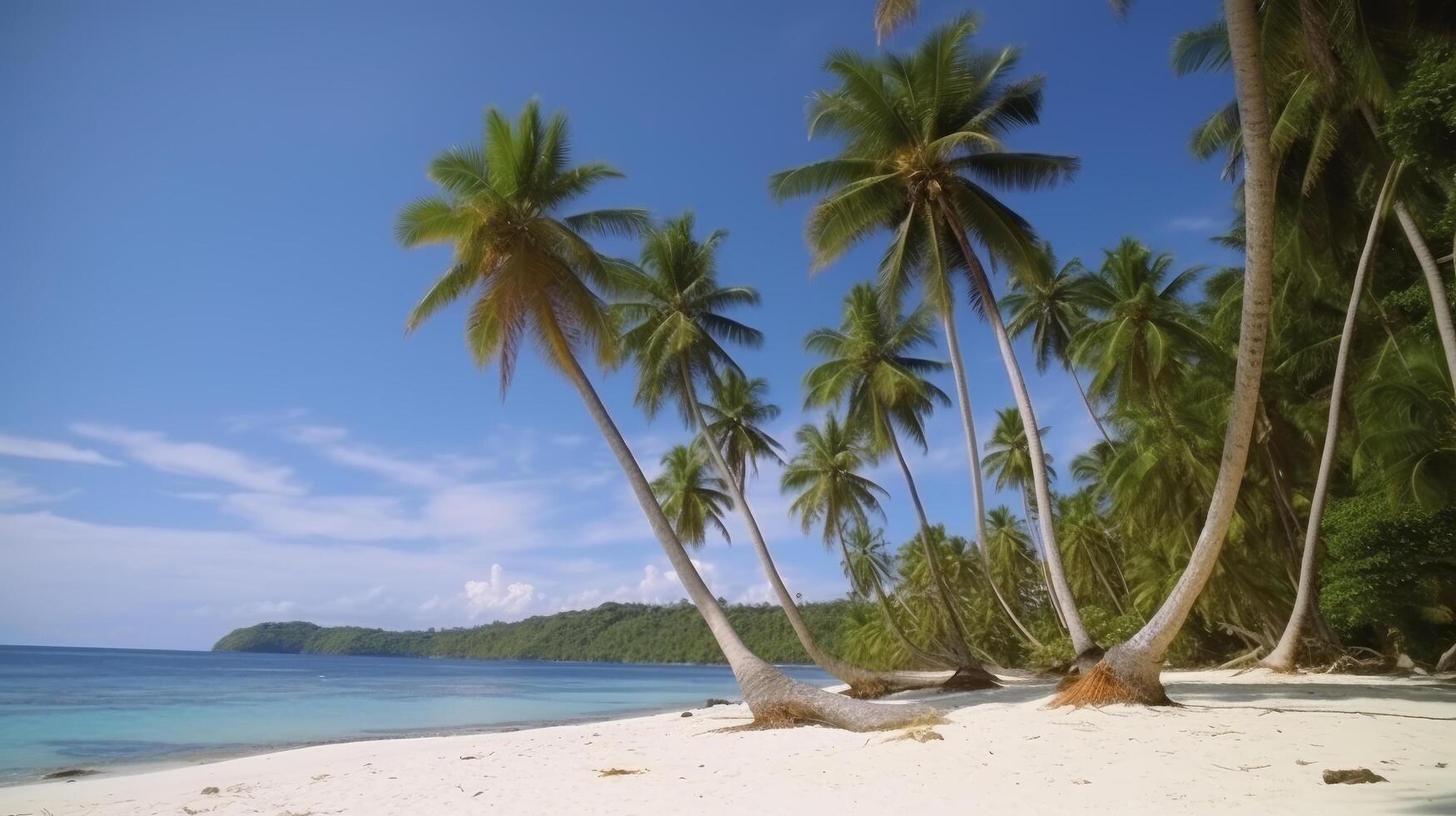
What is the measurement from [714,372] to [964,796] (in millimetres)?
13729

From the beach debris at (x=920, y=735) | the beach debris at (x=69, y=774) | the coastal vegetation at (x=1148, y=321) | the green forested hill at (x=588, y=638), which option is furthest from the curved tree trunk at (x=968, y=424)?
the green forested hill at (x=588, y=638)

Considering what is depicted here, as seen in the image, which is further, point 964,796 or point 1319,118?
point 1319,118

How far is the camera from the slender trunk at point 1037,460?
1180cm

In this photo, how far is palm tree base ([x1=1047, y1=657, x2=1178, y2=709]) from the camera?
30.0ft

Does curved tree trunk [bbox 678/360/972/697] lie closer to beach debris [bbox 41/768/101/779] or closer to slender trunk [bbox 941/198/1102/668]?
slender trunk [bbox 941/198/1102/668]

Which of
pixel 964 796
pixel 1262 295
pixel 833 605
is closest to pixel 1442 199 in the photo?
pixel 1262 295

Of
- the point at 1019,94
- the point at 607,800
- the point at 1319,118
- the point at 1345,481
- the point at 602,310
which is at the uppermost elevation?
the point at 1019,94

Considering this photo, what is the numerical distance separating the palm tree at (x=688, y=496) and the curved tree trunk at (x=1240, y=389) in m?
19.7

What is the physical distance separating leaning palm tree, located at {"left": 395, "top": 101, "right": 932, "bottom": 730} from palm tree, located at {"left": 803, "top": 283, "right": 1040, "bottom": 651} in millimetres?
9489

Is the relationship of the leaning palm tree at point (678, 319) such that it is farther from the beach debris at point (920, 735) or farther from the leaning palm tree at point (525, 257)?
the beach debris at point (920, 735)

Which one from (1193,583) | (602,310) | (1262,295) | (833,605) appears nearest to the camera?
(1262,295)

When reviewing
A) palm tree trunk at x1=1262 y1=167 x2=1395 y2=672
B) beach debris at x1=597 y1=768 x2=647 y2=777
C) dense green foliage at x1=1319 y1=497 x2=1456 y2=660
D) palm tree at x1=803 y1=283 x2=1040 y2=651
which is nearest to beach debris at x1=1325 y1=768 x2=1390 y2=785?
beach debris at x1=597 y1=768 x2=647 y2=777

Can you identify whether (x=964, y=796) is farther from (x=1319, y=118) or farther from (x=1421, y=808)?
(x=1319, y=118)

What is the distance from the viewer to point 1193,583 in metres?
8.83
